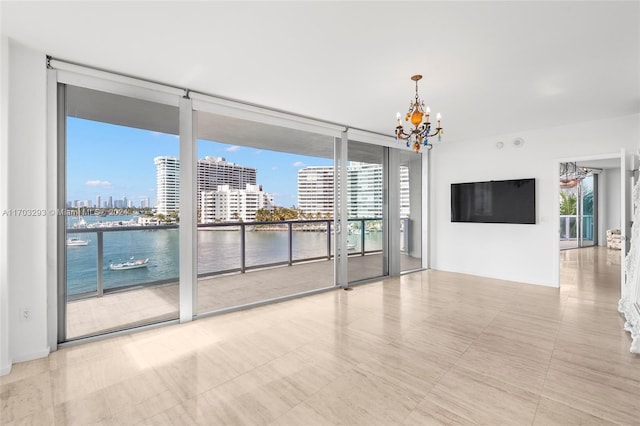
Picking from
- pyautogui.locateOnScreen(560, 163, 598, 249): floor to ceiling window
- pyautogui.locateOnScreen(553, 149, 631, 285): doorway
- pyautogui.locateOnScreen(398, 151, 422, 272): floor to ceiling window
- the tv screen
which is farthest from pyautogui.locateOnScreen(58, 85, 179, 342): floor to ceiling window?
pyautogui.locateOnScreen(560, 163, 598, 249): floor to ceiling window

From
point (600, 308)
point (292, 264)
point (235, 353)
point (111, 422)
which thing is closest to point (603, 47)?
point (600, 308)

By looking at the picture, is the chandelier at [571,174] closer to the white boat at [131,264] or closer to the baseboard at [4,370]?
the white boat at [131,264]

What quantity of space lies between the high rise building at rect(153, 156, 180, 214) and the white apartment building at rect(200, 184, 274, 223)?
6.48 ft

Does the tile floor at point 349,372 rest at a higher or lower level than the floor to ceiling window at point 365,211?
lower

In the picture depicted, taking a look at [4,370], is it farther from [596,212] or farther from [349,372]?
[596,212]

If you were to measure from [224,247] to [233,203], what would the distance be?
36.8 inches

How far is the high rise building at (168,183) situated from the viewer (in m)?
3.44

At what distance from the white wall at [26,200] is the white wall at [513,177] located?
243 inches

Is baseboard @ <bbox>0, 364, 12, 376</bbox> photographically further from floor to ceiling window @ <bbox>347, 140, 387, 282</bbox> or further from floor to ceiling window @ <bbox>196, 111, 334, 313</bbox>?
floor to ceiling window @ <bbox>347, 140, 387, 282</bbox>

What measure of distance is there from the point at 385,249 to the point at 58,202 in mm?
4774

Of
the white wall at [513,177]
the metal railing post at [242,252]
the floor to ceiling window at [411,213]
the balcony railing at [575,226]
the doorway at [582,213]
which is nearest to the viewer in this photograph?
the white wall at [513,177]

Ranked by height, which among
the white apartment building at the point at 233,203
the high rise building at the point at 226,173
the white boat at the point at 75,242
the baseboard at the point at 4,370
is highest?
the high rise building at the point at 226,173

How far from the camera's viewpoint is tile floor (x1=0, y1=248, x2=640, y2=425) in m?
1.91

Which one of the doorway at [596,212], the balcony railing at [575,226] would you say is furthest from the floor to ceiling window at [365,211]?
the balcony railing at [575,226]
